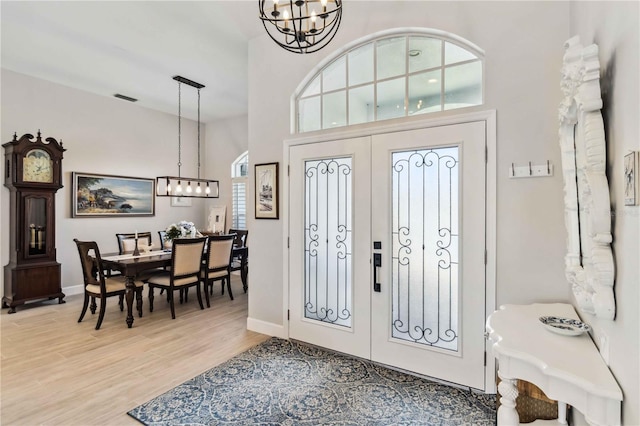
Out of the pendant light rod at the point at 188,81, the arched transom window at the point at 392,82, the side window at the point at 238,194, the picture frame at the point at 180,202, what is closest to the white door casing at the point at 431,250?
the arched transom window at the point at 392,82

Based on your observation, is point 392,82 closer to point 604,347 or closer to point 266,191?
point 266,191

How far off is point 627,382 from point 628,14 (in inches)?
52.2

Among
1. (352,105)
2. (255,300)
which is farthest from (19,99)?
(352,105)

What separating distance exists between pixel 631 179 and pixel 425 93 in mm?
1938

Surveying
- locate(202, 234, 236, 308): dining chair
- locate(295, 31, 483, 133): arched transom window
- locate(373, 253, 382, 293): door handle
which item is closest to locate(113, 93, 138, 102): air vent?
locate(202, 234, 236, 308): dining chair

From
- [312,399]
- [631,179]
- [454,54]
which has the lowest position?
[312,399]

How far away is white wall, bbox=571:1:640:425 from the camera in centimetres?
114

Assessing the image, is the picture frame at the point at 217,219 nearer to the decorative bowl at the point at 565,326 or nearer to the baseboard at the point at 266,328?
the baseboard at the point at 266,328

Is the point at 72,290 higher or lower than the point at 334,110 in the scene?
lower

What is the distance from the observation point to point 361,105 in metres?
3.17

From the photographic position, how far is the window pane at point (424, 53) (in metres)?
2.80

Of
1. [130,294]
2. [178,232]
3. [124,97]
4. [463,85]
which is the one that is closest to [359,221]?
[463,85]

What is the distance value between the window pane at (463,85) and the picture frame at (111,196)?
5.76 metres

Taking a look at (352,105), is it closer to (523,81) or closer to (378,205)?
(378,205)
